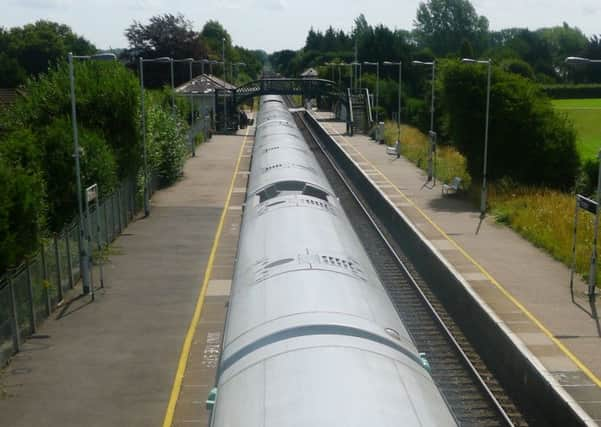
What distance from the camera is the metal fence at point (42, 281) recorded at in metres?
16.5

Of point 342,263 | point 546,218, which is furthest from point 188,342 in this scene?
point 546,218

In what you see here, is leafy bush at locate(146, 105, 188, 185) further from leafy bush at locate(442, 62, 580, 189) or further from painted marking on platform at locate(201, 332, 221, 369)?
painted marking on platform at locate(201, 332, 221, 369)

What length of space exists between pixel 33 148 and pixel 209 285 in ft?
21.5

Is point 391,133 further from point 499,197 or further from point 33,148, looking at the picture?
point 33,148

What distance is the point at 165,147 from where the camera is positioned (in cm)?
4006

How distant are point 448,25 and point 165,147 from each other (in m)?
145

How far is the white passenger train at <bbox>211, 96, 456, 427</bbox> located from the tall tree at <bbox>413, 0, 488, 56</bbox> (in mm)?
163518

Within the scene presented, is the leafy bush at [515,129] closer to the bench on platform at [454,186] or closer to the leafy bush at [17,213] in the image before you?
the bench on platform at [454,186]

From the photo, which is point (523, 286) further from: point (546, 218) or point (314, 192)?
point (546, 218)

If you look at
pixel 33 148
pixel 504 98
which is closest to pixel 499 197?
pixel 504 98

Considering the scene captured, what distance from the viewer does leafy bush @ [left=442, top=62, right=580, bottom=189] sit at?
33.6 meters

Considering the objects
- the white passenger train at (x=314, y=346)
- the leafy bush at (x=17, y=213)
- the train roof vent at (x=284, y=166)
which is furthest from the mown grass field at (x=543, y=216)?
the leafy bush at (x=17, y=213)

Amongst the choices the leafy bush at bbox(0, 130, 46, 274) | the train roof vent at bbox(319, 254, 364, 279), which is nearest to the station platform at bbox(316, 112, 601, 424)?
the train roof vent at bbox(319, 254, 364, 279)

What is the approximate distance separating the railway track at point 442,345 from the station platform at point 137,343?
5.02 meters
